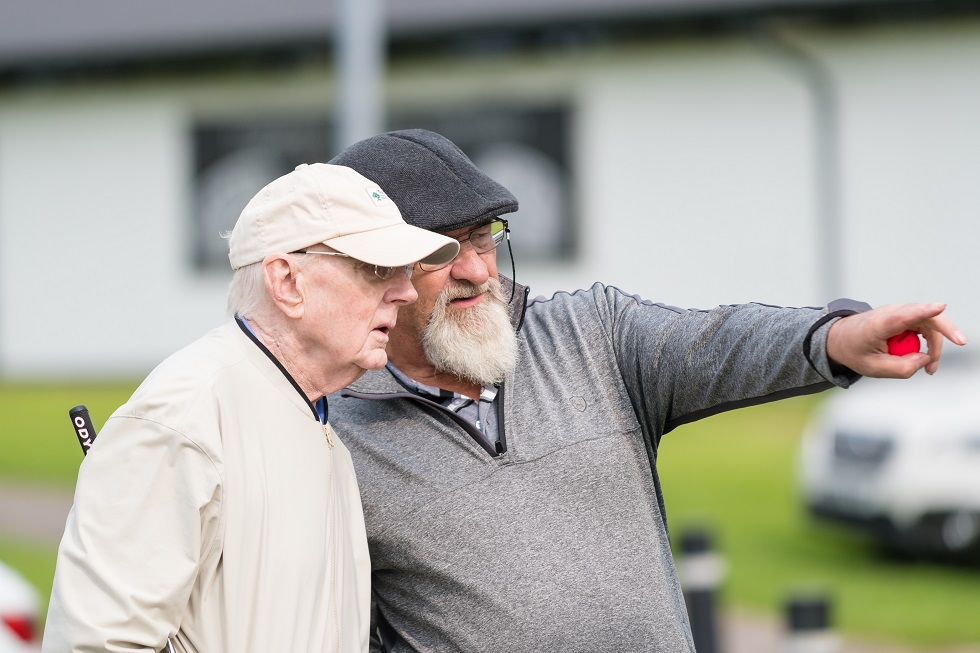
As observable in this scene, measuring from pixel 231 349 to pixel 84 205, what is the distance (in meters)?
18.3

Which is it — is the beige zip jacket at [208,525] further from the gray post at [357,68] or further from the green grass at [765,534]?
the gray post at [357,68]

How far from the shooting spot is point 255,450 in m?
2.30

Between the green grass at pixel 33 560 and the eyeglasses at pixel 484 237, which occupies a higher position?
the eyeglasses at pixel 484 237

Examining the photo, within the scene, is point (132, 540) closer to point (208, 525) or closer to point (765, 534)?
point (208, 525)

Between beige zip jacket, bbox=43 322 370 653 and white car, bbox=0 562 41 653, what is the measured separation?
290 centimetres

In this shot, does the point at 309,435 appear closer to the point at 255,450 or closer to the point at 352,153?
the point at 255,450

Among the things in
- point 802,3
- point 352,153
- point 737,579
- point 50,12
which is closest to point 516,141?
point 802,3

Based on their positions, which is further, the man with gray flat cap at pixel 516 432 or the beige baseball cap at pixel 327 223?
the man with gray flat cap at pixel 516 432

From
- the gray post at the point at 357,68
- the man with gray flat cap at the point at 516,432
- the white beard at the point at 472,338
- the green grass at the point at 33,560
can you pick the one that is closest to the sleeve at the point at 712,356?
the man with gray flat cap at the point at 516,432

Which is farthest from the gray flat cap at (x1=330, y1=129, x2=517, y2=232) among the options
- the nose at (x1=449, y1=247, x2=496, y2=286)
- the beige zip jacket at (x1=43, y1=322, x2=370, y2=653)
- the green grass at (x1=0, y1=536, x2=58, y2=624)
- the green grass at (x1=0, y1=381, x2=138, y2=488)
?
the green grass at (x1=0, y1=381, x2=138, y2=488)

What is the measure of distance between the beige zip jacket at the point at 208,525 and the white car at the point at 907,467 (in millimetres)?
6708

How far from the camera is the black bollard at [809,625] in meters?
4.82

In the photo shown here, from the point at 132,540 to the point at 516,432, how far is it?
0.89 meters

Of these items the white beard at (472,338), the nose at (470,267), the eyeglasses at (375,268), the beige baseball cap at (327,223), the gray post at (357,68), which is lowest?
the white beard at (472,338)
